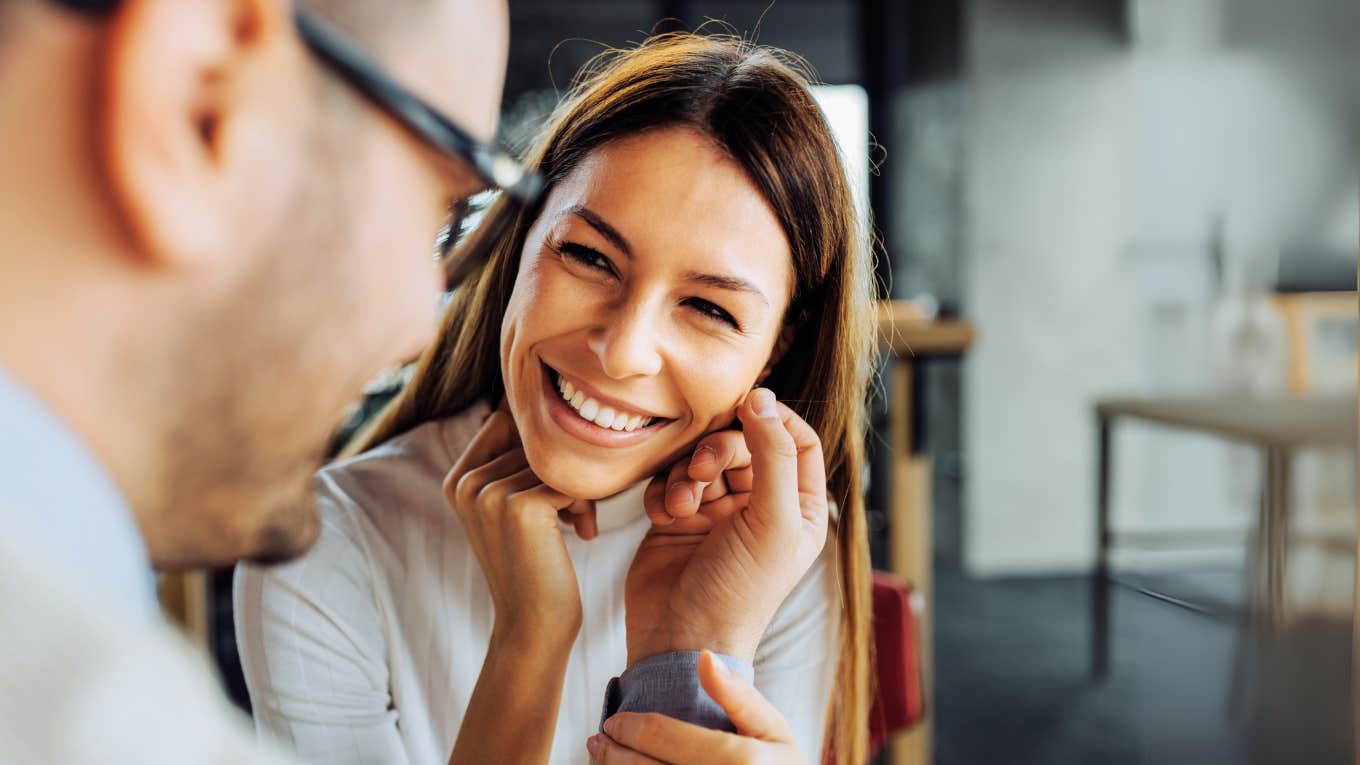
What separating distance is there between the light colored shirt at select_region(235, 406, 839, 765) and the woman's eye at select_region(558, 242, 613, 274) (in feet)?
0.50

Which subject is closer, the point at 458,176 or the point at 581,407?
the point at 458,176

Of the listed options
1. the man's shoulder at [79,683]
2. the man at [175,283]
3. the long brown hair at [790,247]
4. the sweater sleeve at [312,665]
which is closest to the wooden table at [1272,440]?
the long brown hair at [790,247]

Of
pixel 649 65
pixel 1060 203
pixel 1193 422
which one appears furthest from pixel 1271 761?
pixel 1060 203

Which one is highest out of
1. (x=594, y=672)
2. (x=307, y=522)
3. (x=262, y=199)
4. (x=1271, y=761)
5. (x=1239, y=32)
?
(x=1239, y=32)

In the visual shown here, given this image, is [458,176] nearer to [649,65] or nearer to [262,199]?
[262,199]

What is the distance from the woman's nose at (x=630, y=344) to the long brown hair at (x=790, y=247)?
91mm

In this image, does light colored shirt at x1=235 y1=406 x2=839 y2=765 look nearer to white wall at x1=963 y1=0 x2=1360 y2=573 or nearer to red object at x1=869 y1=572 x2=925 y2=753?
red object at x1=869 y1=572 x2=925 y2=753

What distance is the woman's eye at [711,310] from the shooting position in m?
0.65

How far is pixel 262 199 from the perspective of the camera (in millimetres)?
349

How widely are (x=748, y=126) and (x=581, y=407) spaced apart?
0.66 ft

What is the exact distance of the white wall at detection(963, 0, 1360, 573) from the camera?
111cm

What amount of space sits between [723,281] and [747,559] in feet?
0.55

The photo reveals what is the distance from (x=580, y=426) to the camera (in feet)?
2.16

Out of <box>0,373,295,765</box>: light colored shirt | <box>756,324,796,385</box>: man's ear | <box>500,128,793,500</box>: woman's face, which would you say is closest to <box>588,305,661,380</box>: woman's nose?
<box>500,128,793,500</box>: woman's face
